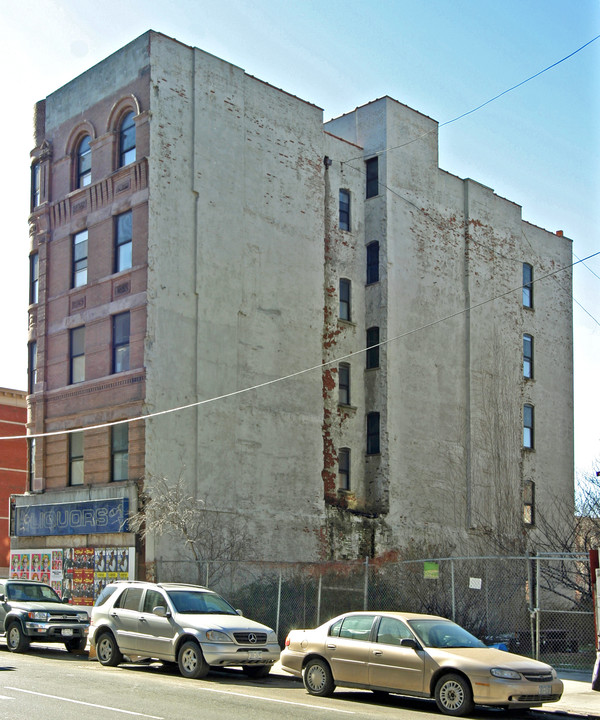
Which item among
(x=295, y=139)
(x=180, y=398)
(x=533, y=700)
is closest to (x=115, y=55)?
(x=295, y=139)

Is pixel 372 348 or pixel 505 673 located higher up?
pixel 372 348

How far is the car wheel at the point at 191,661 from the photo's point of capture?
16453 mm

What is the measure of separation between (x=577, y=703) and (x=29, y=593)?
13290 millimetres

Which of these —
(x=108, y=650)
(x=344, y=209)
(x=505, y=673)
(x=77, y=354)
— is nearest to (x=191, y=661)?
(x=108, y=650)

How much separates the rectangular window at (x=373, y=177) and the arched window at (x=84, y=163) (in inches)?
437

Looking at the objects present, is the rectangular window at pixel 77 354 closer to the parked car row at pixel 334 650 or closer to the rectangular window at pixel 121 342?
the rectangular window at pixel 121 342

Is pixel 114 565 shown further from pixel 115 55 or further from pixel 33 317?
pixel 115 55

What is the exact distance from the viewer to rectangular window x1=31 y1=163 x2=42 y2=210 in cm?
3538

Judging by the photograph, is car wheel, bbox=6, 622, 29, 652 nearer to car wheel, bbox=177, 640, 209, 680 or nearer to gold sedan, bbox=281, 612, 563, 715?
car wheel, bbox=177, 640, 209, 680

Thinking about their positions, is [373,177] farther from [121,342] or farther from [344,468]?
[121,342]

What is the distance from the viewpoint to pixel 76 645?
2166cm

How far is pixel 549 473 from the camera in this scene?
44031mm

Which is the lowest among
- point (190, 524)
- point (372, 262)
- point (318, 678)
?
point (318, 678)

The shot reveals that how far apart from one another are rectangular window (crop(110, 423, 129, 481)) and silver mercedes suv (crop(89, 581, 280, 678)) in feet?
35.5
